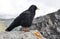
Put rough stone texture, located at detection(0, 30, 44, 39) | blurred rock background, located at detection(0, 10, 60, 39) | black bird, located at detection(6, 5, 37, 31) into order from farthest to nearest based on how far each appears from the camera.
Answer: blurred rock background, located at detection(0, 10, 60, 39), black bird, located at detection(6, 5, 37, 31), rough stone texture, located at detection(0, 30, 44, 39)

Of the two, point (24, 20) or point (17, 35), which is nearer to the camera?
point (17, 35)

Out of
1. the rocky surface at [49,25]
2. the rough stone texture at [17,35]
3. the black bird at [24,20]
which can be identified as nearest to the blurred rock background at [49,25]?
the rocky surface at [49,25]

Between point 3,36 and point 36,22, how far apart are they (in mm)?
12131

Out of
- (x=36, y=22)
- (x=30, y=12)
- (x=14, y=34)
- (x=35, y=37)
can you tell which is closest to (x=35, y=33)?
(x=35, y=37)

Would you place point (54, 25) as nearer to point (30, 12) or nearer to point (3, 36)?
point (30, 12)

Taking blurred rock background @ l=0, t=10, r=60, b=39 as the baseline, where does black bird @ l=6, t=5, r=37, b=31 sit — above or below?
above

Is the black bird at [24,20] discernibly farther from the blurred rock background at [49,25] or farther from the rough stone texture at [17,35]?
the blurred rock background at [49,25]

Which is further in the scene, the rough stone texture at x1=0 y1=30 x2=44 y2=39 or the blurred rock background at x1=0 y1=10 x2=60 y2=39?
the blurred rock background at x1=0 y1=10 x2=60 y2=39

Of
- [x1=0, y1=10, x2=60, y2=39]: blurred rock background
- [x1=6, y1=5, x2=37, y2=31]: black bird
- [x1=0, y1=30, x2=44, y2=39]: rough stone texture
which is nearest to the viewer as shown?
[x1=0, y1=30, x2=44, y2=39]: rough stone texture

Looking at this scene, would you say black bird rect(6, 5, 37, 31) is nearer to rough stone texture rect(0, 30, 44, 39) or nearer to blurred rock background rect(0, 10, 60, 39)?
rough stone texture rect(0, 30, 44, 39)

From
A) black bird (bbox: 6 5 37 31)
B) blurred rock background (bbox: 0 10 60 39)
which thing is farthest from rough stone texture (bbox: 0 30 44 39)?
blurred rock background (bbox: 0 10 60 39)

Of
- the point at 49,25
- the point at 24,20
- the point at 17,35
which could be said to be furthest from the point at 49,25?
the point at 17,35

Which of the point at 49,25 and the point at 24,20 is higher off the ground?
the point at 24,20

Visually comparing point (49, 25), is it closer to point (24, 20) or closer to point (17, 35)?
point (24, 20)
